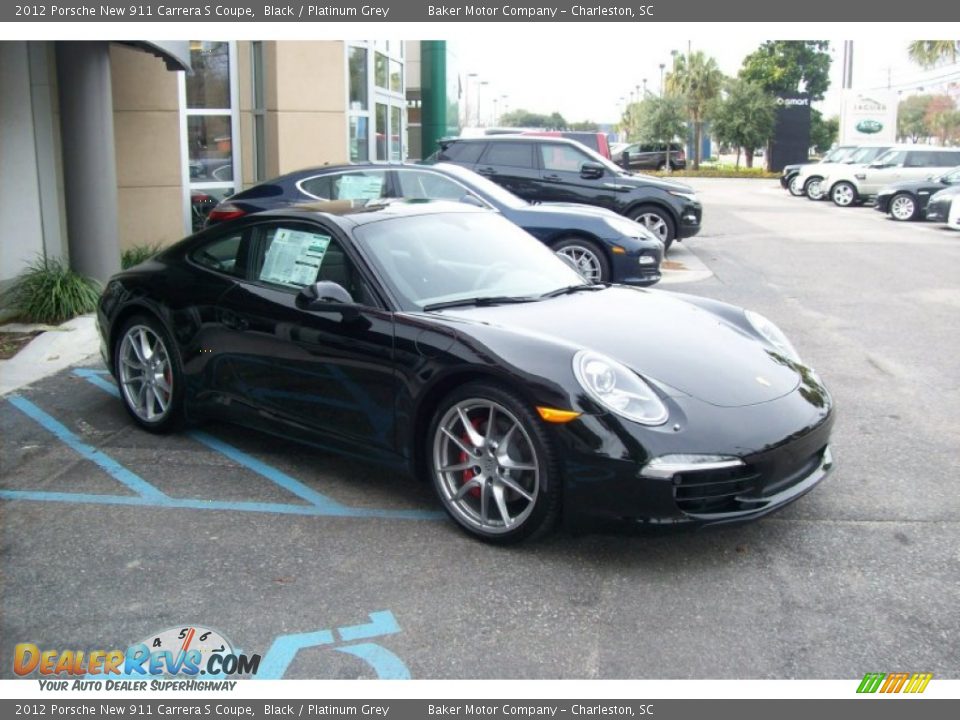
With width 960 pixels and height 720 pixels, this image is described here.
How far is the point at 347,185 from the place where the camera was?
A: 1040 cm

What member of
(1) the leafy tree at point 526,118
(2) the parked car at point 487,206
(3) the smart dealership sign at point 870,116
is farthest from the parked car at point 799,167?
(1) the leafy tree at point 526,118

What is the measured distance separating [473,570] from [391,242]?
5.88 feet

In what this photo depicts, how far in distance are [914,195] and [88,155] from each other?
18775 mm

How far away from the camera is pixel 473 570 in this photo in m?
4.03

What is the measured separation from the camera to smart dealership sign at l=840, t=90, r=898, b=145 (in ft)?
136

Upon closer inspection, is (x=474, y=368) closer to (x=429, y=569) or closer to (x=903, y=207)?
(x=429, y=569)

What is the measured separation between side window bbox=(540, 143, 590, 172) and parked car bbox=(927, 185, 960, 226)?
29.5ft

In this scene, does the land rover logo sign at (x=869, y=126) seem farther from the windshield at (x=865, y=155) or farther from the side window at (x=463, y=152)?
the side window at (x=463, y=152)

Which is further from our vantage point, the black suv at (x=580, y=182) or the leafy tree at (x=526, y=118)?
the leafy tree at (x=526, y=118)

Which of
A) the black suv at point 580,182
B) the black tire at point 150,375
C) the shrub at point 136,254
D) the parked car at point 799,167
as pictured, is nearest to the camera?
the black tire at point 150,375

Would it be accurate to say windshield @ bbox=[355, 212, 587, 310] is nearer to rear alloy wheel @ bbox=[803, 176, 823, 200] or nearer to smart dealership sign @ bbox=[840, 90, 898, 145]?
rear alloy wheel @ bbox=[803, 176, 823, 200]

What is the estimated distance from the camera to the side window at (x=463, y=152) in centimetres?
1490

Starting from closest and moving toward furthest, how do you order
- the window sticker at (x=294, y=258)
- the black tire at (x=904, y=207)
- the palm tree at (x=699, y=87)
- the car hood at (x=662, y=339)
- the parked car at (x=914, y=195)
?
the car hood at (x=662, y=339)
the window sticker at (x=294, y=258)
the parked car at (x=914, y=195)
the black tire at (x=904, y=207)
the palm tree at (x=699, y=87)

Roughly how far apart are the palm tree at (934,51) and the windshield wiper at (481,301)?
37.0m
